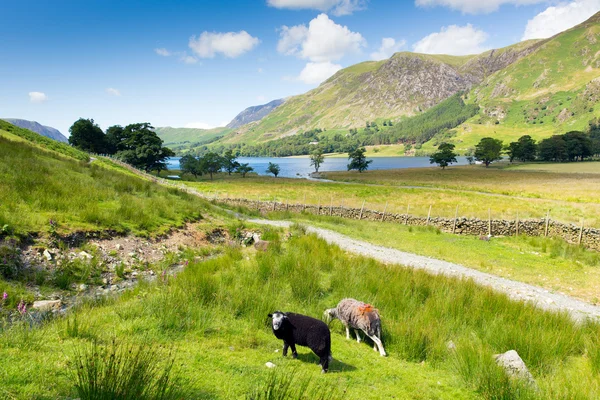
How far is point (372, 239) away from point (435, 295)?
12637 mm

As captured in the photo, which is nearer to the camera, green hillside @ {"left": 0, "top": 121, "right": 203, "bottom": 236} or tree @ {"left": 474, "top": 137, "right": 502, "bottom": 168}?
green hillside @ {"left": 0, "top": 121, "right": 203, "bottom": 236}

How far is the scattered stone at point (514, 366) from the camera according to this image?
4523mm

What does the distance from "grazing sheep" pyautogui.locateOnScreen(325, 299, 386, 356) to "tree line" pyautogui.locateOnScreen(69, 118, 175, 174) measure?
7580cm

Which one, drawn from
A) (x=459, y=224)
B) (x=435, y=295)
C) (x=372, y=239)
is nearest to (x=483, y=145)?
(x=459, y=224)

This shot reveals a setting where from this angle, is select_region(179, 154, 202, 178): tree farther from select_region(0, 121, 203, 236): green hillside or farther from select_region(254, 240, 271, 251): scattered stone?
select_region(254, 240, 271, 251): scattered stone

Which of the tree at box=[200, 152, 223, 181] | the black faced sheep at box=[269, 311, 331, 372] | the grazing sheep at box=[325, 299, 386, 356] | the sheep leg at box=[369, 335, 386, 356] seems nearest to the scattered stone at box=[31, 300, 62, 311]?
the black faced sheep at box=[269, 311, 331, 372]

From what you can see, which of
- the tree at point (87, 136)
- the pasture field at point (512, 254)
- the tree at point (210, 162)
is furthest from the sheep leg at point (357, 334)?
Result: the tree at point (210, 162)

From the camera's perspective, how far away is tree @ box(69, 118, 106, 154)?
74562mm

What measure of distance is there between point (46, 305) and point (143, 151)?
245 feet

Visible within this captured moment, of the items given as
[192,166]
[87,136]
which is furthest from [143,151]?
[192,166]

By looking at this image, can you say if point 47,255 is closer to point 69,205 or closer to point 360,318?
point 69,205

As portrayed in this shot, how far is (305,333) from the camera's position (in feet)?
15.7

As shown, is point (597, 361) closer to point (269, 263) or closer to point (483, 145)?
point (269, 263)

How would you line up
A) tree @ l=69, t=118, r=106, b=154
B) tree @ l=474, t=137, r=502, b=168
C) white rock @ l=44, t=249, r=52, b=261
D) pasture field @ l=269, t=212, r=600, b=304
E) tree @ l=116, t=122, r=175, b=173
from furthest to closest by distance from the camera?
tree @ l=474, t=137, r=502, b=168, tree @ l=69, t=118, r=106, b=154, tree @ l=116, t=122, r=175, b=173, pasture field @ l=269, t=212, r=600, b=304, white rock @ l=44, t=249, r=52, b=261
